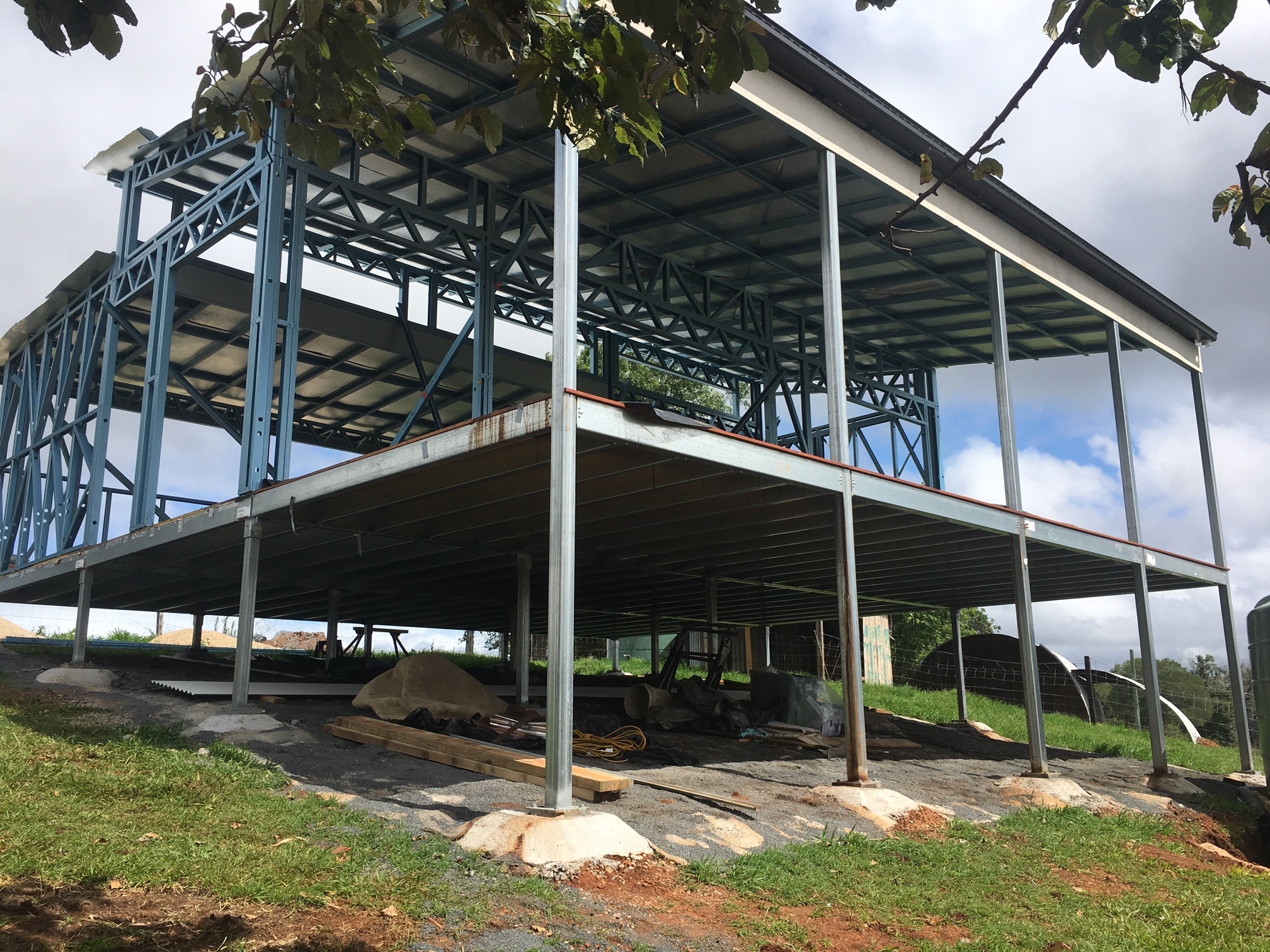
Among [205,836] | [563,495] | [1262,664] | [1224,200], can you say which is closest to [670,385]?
[1262,664]

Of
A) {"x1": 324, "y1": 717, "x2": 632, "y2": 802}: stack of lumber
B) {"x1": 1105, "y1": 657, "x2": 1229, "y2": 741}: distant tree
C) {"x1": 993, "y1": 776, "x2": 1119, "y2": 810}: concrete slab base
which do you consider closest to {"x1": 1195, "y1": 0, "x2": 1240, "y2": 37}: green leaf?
{"x1": 324, "y1": 717, "x2": 632, "y2": 802}: stack of lumber

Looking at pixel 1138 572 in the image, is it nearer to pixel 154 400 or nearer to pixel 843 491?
pixel 843 491

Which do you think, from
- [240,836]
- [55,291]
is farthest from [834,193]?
[55,291]

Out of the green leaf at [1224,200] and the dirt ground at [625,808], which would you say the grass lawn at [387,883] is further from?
the green leaf at [1224,200]

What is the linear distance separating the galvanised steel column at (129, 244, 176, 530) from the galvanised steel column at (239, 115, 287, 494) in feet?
11.6

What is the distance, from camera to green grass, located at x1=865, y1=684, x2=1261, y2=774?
20188mm

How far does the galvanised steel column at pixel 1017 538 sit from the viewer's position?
14242mm

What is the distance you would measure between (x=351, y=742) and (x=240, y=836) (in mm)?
5010

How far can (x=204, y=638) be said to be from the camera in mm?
42219

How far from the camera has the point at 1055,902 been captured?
814 cm

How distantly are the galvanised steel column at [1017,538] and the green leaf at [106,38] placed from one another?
13204mm

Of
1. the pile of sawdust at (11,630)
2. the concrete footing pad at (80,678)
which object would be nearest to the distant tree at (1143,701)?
the concrete footing pad at (80,678)

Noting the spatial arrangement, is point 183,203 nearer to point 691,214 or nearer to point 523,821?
point 691,214

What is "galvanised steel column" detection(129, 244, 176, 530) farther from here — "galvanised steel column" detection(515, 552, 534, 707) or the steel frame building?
"galvanised steel column" detection(515, 552, 534, 707)
